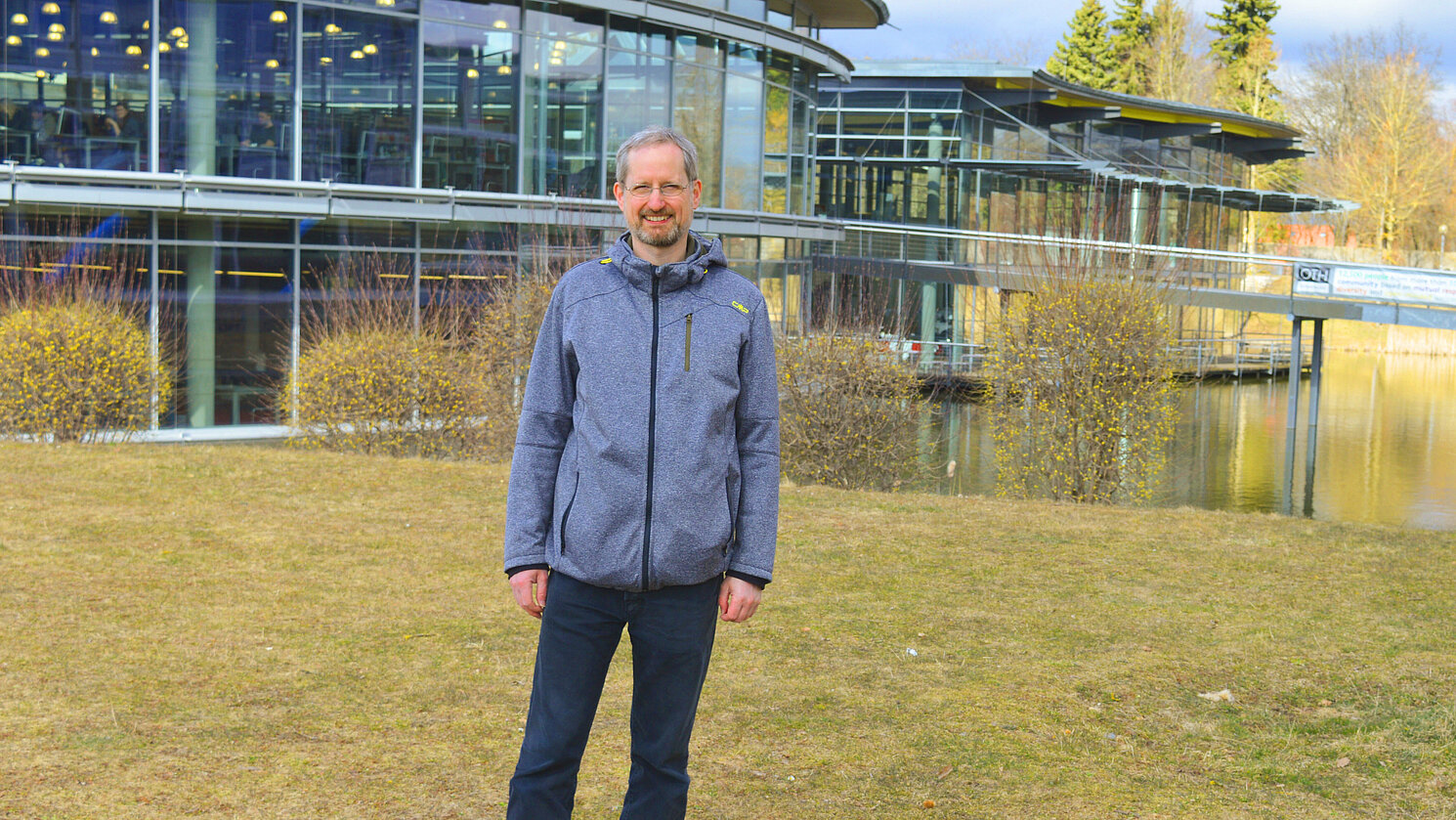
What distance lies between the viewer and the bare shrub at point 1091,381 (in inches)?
626

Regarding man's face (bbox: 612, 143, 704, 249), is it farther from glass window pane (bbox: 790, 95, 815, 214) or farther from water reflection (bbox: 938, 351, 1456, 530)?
glass window pane (bbox: 790, 95, 815, 214)

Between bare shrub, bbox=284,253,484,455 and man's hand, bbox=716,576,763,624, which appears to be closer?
man's hand, bbox=716,576,763,624

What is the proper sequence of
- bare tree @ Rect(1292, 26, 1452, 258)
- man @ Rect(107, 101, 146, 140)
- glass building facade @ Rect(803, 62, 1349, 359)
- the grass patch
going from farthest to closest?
bare tree @ Rect(1292, 26, 1452, 258) → glass building facade @ Rect(803, 62, 1349, 359) → man @ Rect(107, 101, 146, 140) → the grass patch

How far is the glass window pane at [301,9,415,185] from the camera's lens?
19.8 meters

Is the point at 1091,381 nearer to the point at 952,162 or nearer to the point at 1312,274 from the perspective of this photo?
the point at 1312,274

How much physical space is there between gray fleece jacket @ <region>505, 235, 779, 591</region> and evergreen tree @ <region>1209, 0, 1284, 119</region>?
3158 inches

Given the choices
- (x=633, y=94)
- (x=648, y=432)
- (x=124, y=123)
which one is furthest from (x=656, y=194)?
(x=633, y=94)

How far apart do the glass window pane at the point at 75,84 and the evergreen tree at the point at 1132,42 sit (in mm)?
70936

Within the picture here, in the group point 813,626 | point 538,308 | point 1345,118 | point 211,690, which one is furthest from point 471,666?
point 1345,118

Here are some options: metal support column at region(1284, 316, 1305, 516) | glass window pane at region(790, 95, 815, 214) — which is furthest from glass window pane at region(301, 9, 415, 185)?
metal support column at region(1284, 316, 1305, 516)

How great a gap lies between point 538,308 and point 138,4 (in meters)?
7.01

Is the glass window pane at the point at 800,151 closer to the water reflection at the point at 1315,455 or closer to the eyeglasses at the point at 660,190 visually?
the water reflection at the point at 1315,455

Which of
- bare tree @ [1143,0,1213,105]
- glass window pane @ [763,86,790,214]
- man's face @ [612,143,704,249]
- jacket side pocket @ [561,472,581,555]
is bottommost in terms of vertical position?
jacket side pocket @ [561,472,581,555]

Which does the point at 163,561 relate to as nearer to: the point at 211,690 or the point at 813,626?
the point at 211,690
